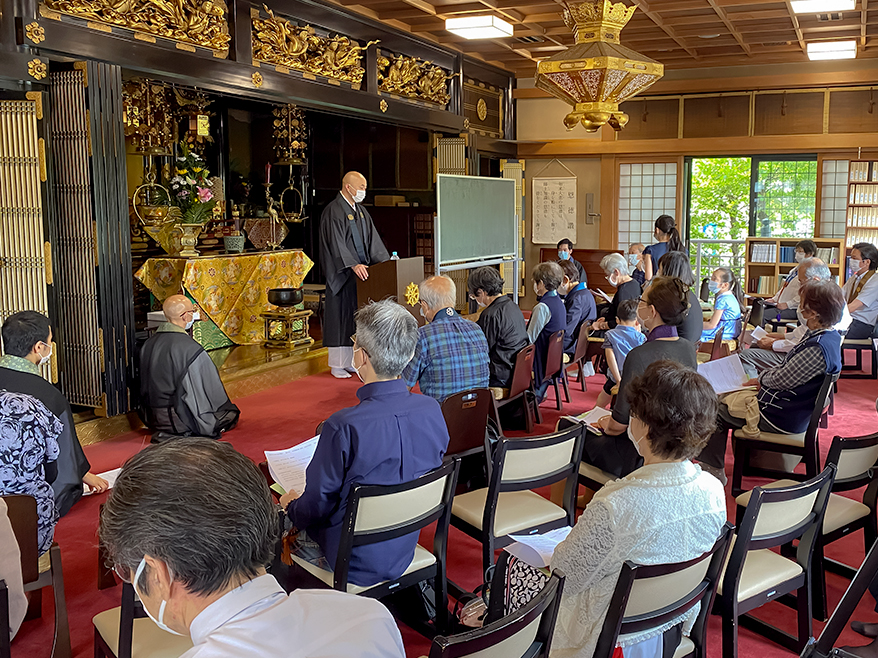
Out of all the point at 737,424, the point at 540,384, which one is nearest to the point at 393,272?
the point at 540,384

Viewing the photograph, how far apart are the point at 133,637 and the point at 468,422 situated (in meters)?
1.85

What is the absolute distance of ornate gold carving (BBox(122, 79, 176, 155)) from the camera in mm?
8039

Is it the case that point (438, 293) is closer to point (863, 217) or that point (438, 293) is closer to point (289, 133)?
point (289, 133)

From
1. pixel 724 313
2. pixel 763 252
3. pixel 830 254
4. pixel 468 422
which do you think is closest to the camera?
pixel 468 422

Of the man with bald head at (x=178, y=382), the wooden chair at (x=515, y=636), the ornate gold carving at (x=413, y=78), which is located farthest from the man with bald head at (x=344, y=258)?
the wooden chair at (x=515, y=636)

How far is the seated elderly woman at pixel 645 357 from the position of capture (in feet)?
11.3

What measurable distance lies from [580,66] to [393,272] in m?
2.53

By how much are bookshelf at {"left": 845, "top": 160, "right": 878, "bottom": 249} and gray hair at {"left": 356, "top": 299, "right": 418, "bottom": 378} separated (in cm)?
927

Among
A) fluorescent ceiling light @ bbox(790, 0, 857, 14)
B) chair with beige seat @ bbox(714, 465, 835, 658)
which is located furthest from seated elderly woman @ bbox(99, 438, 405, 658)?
fluorescent ceiling light @ bbox(790, 0, 857, 14)

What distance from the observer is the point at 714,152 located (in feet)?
35.7

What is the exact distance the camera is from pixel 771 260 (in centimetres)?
1072

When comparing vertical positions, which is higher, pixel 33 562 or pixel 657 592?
pixel 657 592

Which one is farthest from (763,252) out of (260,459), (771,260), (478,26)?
(260,459)

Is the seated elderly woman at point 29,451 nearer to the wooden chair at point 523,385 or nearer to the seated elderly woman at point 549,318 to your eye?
the wooden chair at point 523,385
